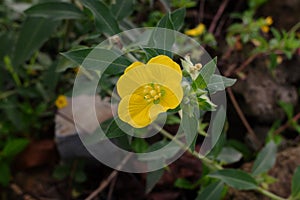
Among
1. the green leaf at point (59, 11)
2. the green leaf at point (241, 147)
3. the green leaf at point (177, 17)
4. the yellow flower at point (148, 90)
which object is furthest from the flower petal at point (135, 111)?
the green leaf at point (241, 147)

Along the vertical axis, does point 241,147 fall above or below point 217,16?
below

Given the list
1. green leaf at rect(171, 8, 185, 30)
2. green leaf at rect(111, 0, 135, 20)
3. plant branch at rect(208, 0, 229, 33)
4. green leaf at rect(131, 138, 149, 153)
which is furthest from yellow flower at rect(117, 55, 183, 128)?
plant branch at rect(208, 0, 229, 33)

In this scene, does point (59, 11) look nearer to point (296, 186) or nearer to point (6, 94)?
point (6, 94)

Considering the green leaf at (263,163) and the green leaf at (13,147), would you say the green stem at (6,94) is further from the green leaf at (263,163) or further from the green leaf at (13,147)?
the green leaf at (263,163)

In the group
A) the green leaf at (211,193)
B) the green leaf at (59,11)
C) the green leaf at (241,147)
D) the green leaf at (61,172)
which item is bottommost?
the green leaf at (61,172)

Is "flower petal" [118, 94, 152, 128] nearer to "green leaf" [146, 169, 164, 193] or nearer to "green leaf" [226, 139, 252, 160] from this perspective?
"green leaf" [146, 169, 164, 193]

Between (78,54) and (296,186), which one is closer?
(78,54)

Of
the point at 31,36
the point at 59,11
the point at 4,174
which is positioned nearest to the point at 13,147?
the point at 4,174

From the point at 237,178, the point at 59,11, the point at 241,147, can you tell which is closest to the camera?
the point at 237,178
